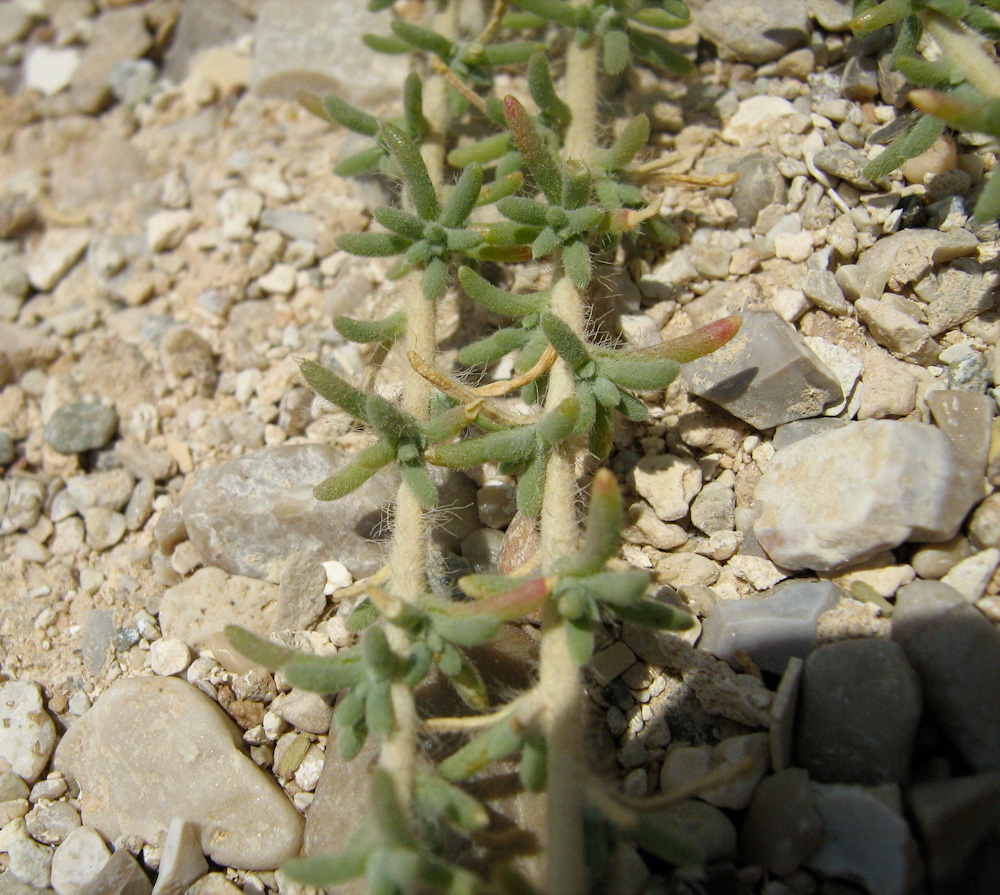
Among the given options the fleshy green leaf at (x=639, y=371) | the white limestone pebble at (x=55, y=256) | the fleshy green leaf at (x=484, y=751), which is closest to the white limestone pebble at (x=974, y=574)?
the fleshy green leaf at (x=639, y=371)

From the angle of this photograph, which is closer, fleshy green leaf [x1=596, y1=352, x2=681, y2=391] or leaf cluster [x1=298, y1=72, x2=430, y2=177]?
fleshy green leaf [x1=596, y1=352, x2=681, y2=391]

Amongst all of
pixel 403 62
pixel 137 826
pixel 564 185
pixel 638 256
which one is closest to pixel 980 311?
pixel 638 256

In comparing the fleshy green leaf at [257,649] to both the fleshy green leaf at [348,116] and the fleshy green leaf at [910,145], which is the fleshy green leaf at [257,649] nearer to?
the fleshy green leaf at [348,116]

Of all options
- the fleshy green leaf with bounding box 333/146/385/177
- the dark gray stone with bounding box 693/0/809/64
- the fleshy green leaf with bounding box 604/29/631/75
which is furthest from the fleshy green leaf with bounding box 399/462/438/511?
the dark gray stone with bounding box 693/0/809/64

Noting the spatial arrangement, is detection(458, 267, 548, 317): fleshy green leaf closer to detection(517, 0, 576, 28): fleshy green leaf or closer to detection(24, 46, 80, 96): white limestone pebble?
detection(517, 0, 576, 28): fleshy green leaf

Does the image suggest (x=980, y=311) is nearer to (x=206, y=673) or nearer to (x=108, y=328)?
(x=206, y=673)
